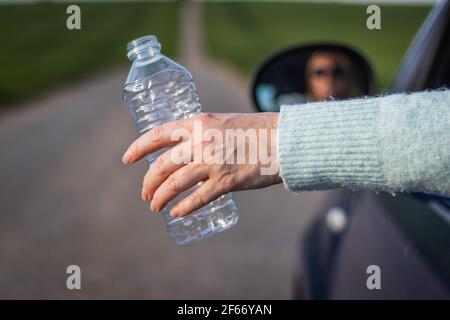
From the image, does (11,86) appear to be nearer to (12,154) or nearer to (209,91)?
(209,91)

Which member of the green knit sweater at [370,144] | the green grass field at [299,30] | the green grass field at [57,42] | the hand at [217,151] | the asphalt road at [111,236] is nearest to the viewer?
the green knit sweater at [370,144]

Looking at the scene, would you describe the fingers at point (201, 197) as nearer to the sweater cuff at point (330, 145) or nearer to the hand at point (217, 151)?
the hand at point (217, 151)

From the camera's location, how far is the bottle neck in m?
1.61

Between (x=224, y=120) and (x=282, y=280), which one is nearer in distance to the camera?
(x=224, y=120)

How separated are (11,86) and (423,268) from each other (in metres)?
19.2

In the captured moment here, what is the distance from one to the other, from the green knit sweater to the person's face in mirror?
3.87 feet

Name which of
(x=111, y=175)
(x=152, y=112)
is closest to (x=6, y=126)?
(x=111, y=175)

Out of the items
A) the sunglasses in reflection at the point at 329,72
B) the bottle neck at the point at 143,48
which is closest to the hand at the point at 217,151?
the bottle neck at the point at 143,48

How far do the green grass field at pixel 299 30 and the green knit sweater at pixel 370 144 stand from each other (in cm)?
2393

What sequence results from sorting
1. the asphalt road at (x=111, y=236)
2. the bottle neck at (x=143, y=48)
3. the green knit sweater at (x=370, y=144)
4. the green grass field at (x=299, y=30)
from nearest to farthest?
the green knit sweater at (x=370, y=144), the bottle neck at (x=143, y=48), the asphalt road at (x=111, y=236), the green grass field at (x=299, y=30)

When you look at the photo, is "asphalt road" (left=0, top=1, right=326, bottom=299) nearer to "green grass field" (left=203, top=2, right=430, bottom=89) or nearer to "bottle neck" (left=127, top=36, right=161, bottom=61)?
"bottle neck" (left=127, top=36, right=161, bottom=61)

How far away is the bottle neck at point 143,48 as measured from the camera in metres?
1.61

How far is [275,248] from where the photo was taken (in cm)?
608

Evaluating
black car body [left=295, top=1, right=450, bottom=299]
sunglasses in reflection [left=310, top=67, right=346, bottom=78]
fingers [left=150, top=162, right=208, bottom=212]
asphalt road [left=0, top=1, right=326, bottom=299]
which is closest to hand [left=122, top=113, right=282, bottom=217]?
fingers [left=150, top=162, right=208, bottom=212]
